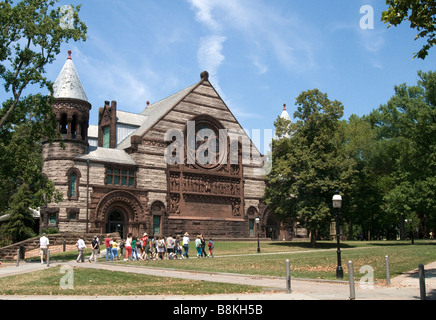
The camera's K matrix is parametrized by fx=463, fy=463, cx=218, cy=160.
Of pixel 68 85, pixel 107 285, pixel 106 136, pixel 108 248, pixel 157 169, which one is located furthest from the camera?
pixel 106 136

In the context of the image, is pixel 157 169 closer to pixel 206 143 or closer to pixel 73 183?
pixel 206 143

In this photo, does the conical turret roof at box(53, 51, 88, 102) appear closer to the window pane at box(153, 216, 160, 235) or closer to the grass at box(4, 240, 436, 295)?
the window pane at box(153, 216, 160, 235)

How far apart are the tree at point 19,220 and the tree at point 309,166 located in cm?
2196

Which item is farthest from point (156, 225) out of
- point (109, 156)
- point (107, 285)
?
point (107, 285)

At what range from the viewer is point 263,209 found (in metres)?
53.5

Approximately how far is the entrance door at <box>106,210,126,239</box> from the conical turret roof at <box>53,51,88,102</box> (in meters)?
11.4

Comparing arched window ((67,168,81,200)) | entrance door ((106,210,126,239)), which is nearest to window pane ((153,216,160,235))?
entrance door ((106,210,126,239))

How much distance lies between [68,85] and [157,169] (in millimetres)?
11788

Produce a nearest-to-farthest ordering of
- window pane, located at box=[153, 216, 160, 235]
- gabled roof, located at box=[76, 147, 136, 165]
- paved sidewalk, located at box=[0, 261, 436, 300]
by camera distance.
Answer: paved sidewalk, located at box=[0, 261, 436, 300] → gabled roof, located at box=[76, 147, 136, 165] → window pane, located at box=[153, 216, 160, 235]

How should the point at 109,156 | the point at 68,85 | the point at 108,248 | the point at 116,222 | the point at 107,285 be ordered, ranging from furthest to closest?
the point at 109,156
the point at 116,222
the point at 68,85
the point at 108,248
the point at 107,285

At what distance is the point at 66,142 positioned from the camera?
141ft

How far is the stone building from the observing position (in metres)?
42.3
